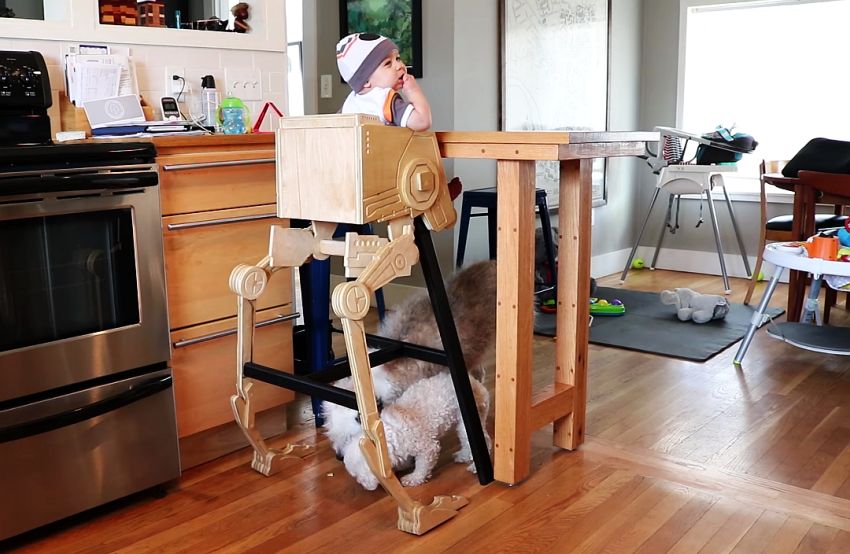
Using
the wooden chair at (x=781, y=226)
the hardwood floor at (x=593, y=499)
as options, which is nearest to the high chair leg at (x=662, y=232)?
the wooden chair at (x=781, y=226)

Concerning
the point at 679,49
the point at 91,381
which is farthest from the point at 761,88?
the point at 91,381

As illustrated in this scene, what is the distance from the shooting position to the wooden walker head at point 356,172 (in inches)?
76.6

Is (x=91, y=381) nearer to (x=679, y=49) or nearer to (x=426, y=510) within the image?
(x=426, y=510)

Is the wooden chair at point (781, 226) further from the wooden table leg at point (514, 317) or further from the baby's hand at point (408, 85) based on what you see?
the baby's hand at point (408, 85)

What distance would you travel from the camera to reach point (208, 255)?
2408mm

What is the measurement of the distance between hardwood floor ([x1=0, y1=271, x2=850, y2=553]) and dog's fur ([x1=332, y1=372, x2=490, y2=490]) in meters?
0.06

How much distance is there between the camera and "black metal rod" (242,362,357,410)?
6.52 feet

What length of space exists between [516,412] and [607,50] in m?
3.90

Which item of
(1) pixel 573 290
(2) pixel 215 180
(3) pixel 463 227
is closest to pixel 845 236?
(1) pixel 573 290

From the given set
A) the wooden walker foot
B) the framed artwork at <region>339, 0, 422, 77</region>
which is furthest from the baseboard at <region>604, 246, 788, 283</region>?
the wooden walker foot

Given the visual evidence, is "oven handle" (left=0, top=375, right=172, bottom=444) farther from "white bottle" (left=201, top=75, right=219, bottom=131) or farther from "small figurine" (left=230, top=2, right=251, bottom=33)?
"small figurine" (left=230, top=2, right=251, bottom=33)

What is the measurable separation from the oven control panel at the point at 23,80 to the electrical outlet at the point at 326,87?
2.71 meters

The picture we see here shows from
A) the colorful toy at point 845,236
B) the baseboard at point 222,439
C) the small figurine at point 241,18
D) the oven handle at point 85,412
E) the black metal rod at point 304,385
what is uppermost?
the small figurine at point 241,18

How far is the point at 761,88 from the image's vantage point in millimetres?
5570
